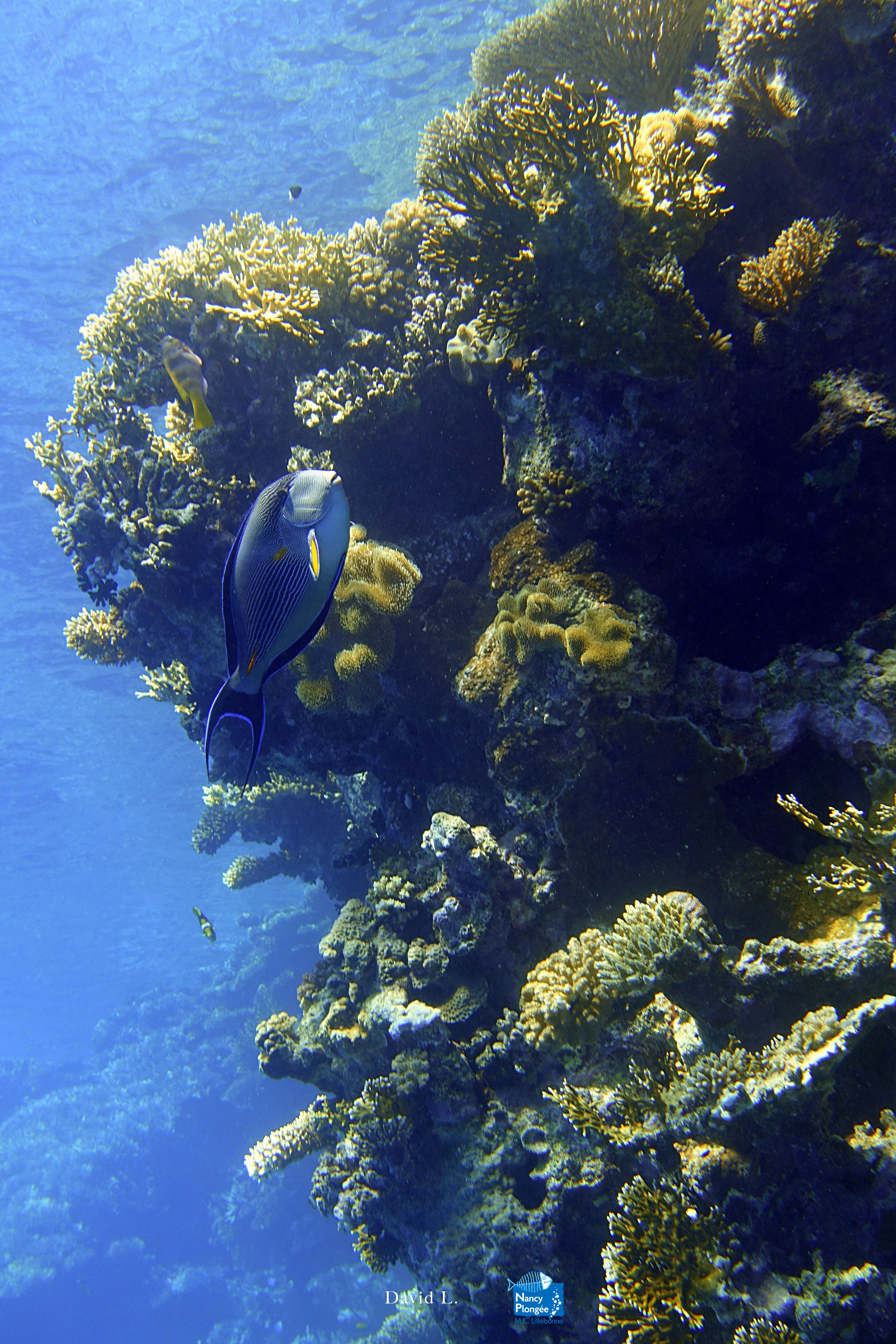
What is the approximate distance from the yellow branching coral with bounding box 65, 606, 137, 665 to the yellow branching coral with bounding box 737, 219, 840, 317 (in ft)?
19.9

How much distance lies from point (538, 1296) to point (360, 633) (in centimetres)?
442

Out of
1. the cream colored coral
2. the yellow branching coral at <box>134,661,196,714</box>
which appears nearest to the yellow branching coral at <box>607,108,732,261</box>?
the yellow branching coral at <box>134,661,196,714</box>

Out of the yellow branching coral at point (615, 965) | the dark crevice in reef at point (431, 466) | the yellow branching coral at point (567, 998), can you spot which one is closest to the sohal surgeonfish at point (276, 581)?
the yellow branching coral at point (615, 965)

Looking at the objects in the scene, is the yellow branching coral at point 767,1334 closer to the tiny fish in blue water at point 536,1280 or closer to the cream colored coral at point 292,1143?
the tiny fish in blue water at point 536,1280

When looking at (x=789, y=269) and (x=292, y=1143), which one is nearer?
(x=789, y=269)

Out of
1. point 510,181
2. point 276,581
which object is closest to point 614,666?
point 276,581

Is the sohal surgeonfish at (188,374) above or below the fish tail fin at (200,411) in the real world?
above

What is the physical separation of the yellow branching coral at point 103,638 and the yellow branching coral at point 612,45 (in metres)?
6.13

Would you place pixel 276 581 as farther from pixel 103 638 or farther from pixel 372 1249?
pixel 103 638

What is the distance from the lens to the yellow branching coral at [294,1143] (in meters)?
5.62

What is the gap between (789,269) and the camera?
11.5 feet

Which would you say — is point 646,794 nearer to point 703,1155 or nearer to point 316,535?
point 703,1155

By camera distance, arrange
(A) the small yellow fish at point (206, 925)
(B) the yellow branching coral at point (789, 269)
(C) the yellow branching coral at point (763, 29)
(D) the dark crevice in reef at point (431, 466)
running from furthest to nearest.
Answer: (A) the small yellow fish at point (206, 925), (D) the dark crevice in reef at point (431, 466), (C) the yellow branching coral at point (763, 29), (B) the yellow branching coral at point (789, 269)

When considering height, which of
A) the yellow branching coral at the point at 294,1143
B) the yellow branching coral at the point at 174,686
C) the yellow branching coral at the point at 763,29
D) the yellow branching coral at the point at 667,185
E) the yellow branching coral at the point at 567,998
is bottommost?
the yellow branching coral at the point at 294,1143
